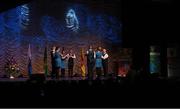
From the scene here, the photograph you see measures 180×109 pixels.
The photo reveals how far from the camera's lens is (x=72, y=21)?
19.8m

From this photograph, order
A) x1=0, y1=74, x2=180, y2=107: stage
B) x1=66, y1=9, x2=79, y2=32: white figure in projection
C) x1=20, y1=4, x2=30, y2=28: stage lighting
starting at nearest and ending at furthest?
x1=0, y1=74, x2=180, y2=107: stage → x1=20, y1=4, x2=30, y2=28: stage lighting → x1=66, y1=9, x2=79, y2=32: white figure in projection

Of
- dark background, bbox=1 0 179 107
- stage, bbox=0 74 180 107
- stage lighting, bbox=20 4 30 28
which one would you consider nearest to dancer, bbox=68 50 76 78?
stage lighting, bbox=20 4 30 28

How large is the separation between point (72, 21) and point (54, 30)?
1.15m

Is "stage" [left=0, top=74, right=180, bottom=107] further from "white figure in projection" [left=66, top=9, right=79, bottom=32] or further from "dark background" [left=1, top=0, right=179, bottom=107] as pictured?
"white figure in projection" [left=66, top=9, right=79, bottom=32]

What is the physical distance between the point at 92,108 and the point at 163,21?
12.4 metres

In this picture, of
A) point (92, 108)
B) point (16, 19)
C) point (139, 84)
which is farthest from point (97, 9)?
point (92, 108)

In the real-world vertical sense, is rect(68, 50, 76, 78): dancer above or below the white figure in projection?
below

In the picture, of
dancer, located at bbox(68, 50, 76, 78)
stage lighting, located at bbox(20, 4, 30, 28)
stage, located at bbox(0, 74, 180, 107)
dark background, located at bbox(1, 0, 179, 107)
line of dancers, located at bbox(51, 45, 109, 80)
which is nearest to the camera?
stage, located at bbox(0, 74, 180, 107)

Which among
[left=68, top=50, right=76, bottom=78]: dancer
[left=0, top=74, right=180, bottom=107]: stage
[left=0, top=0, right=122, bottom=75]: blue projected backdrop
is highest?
[left=0, top=0, right=122, bottom=75]: blue projected backdrop

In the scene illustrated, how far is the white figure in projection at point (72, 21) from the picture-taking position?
19688mm

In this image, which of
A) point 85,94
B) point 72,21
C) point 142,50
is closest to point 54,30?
point 72,21

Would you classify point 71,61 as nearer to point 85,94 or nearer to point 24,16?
point 24,16

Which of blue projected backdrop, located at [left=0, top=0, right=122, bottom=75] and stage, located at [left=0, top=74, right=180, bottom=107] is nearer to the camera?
stage, located at [left=0, top=74, right=180, bottom=107]

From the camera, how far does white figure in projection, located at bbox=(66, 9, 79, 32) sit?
64.6ft
